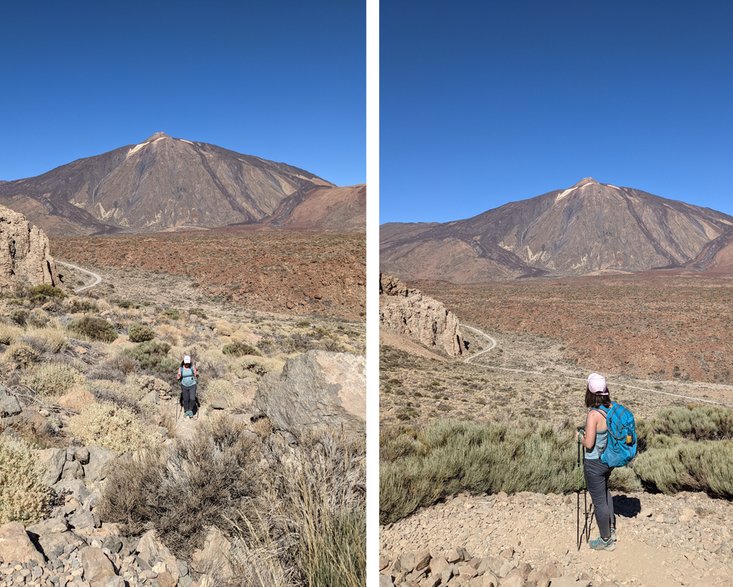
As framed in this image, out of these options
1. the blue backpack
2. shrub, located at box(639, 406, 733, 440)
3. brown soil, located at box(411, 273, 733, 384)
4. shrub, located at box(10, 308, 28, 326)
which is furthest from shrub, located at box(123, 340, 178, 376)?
brown soil, located at box(411, 273, 733, 384)

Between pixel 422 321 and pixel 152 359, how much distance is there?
39.7ft

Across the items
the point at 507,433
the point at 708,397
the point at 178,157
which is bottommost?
the point at 708,397

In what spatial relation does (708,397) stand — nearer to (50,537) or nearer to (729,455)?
(729,455)

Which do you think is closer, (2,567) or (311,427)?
(2,567)

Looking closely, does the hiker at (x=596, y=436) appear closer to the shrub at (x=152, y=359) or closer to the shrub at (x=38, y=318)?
the shrub at (x=152, y=359)

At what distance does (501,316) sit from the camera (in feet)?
93.5

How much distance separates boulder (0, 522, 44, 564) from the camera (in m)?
3.08

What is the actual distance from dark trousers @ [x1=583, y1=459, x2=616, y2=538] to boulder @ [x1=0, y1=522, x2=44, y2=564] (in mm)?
3209

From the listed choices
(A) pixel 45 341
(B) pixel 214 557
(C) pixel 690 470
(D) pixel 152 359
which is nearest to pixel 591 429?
(C) pixel 690 470

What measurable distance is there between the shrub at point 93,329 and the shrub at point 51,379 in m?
4.46

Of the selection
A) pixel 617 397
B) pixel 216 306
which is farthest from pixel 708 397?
pixel 216 306

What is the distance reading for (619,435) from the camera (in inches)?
101

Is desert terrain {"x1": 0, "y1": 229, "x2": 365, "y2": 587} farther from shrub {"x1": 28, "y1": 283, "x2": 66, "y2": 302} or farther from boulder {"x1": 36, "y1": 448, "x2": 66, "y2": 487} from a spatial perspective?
shrub {"x1": 28, "y1": 283, "x2": 66, "y2": 302}

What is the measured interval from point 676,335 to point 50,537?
846 inches
